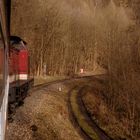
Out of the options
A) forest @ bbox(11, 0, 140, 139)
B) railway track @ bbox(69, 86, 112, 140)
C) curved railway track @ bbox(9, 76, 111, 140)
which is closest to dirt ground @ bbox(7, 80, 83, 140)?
curved railway track @ bbox(9, 76, 111, 140)

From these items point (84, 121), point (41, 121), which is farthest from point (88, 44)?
point (41, 121)

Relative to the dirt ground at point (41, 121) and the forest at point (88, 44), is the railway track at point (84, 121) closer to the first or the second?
the dirt ground at point (41, 121)

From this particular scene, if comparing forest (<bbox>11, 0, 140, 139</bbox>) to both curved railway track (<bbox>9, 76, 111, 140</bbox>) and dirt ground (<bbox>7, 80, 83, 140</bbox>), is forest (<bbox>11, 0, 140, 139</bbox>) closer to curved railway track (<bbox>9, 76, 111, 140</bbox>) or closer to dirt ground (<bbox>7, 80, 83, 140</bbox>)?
curved railway track (<bbox>9, 76, 111, 140</bbox>)

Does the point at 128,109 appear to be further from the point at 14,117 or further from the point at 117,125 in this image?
the point at 14,117

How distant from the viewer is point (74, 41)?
5794 cm

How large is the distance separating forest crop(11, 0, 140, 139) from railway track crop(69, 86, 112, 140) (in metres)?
2.38

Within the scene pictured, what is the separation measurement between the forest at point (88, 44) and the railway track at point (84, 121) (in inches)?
93.6

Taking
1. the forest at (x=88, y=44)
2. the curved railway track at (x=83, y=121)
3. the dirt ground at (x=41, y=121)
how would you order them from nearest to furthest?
the dirt ground at (x=41, y=121), the curved railway track at (x=83, y=121), the forest at (x=88, y=44)

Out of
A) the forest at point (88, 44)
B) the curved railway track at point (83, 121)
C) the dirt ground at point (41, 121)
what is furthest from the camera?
the forest at point (88, 44)

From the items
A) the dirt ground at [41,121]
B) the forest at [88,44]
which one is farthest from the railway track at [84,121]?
the forest at [88,44]

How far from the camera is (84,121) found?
22922mm

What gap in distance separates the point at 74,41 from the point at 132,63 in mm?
30574

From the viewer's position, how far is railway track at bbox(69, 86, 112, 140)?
65.7ft

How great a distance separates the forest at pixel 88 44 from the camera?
27.4m
